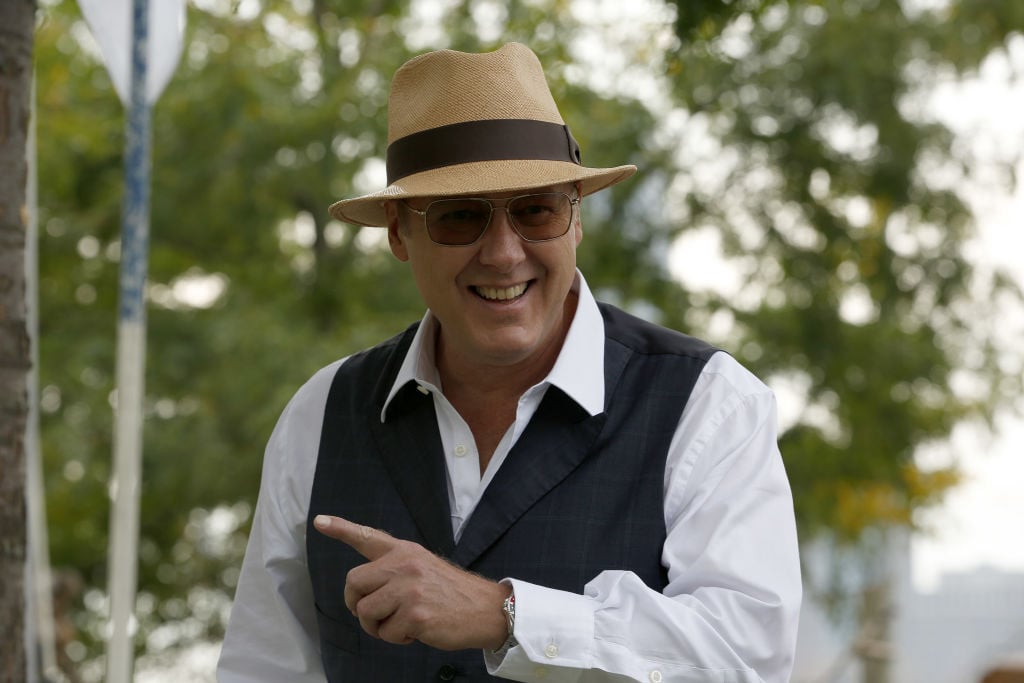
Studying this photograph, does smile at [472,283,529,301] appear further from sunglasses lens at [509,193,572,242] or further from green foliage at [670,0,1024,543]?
green foliage at [670,0,1024,543]

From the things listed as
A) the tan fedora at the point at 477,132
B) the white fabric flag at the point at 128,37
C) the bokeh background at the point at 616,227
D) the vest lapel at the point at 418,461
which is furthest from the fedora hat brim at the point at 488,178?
the bokeh background at the point at 616,227

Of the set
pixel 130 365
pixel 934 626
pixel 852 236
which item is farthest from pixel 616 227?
pixel 934 626

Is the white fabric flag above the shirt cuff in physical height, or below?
above

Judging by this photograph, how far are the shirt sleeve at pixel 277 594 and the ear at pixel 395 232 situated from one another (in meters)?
0.37

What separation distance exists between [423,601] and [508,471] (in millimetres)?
474

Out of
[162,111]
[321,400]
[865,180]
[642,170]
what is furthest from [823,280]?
[321,400]

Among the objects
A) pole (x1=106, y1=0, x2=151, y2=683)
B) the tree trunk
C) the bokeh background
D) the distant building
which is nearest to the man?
the tree trunk

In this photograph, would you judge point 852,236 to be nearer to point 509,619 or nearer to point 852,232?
point 852,232

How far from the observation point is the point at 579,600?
1.92m

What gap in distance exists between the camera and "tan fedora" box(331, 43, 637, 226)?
2.25 m

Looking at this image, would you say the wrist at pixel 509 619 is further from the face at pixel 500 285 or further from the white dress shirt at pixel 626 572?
the face at pixel 500 285

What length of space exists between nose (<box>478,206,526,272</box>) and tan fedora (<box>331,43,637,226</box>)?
0.23ft

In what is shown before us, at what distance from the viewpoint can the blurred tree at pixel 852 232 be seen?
31.0 ft

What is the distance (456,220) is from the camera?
7.54ft
